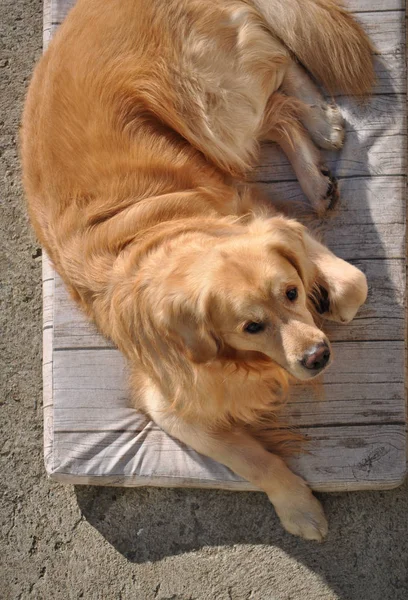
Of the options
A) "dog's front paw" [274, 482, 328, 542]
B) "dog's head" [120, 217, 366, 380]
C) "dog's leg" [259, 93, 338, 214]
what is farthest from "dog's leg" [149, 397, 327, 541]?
"dog's leg" [259, 93, 338, 214]

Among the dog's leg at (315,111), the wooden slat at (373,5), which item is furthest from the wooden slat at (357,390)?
the wooden slat at (373,5)

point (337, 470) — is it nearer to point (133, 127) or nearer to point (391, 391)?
point (391, 391)

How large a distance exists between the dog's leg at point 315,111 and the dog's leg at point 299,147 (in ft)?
0.09

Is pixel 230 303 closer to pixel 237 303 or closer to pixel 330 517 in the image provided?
pixel 237 303

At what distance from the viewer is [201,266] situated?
216cm

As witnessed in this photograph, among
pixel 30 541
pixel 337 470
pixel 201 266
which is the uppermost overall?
pixel 201 266

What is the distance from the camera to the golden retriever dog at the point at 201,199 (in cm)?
218

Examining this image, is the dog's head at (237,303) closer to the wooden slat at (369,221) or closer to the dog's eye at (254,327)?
the dog's eye at (254,327)

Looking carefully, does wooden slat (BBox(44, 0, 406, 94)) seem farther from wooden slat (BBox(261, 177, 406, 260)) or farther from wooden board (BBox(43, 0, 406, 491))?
wooden slat (BBox(261, 177, 406, 260))

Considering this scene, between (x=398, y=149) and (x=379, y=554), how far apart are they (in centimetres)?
171

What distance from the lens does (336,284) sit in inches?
99.3

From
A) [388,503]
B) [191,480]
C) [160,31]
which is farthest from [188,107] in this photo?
[388,503]

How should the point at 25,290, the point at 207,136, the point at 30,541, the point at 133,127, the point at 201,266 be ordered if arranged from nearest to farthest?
the point at 201,266 < the point at 133,127 < the point at 207,136 < the point at 30,541 < the point at 25,290

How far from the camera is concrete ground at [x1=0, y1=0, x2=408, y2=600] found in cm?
273
